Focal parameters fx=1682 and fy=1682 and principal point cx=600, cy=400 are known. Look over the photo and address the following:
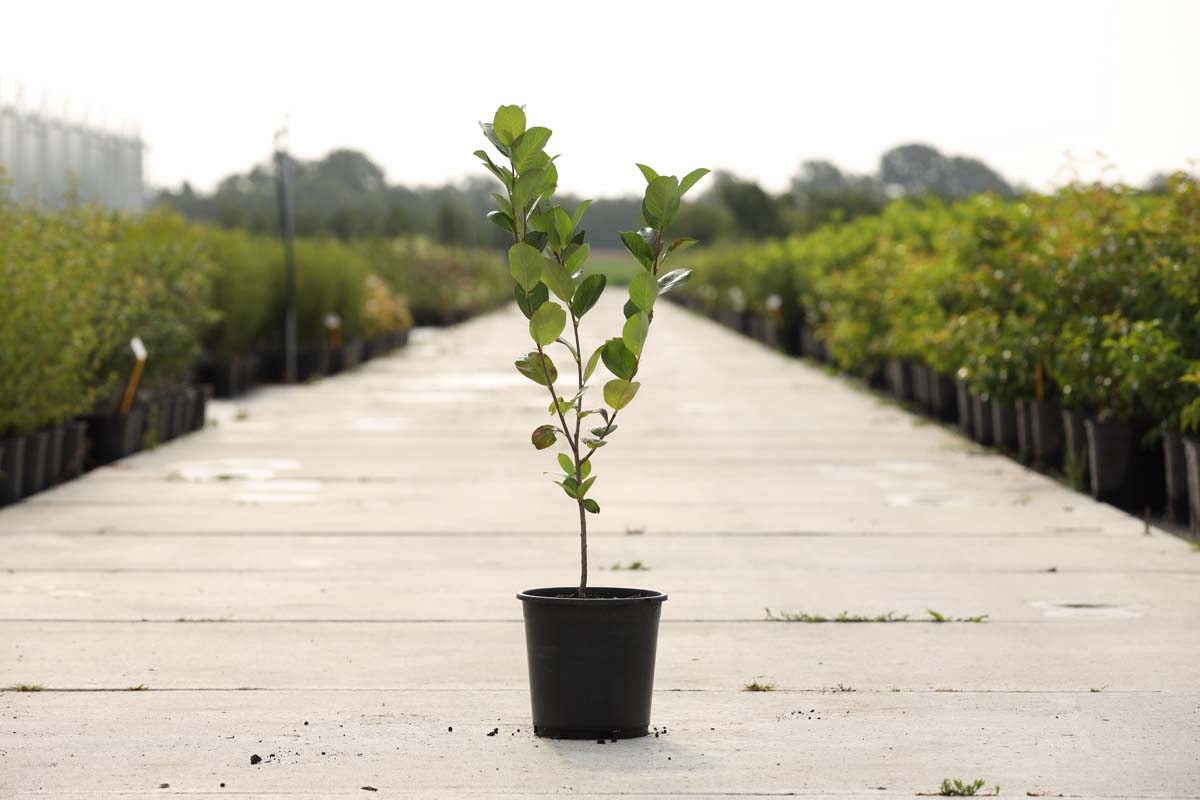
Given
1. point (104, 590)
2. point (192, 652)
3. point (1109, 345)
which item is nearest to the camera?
point (192, 652)

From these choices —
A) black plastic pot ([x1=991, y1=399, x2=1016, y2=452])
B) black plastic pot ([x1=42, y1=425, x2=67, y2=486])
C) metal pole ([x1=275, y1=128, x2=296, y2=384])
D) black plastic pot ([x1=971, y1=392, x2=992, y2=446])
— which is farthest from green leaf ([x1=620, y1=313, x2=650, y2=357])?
metal pole ([x1=275, y1=128, x2=296, y2=384])

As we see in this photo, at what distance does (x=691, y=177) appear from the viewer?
5355 millimetres

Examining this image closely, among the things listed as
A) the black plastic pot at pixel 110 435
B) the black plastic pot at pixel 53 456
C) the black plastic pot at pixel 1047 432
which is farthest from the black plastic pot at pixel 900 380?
the black plastic pot at pixel 53 456

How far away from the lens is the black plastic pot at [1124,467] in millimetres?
12086

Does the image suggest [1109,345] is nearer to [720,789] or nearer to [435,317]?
[720,789]

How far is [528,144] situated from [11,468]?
7711 mm

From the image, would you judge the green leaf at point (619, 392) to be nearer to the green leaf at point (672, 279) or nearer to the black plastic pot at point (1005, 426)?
the green leaf at point (672, 279)

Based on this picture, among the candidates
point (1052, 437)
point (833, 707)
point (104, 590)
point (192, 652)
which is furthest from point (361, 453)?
point (833, 707)

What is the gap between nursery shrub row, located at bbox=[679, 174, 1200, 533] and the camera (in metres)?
11.2

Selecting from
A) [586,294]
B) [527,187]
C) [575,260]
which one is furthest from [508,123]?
[586,294]

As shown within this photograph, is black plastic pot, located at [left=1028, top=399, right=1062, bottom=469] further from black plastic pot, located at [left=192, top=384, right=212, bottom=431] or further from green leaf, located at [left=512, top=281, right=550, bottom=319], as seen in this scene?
green leaf, located at [left=512, top=281, right=550, bottom=319]

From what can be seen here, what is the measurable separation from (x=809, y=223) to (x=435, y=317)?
275 feet

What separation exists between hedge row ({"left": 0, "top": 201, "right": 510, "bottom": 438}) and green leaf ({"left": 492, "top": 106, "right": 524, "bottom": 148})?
24.4 ft

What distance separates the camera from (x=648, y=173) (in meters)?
5.46
